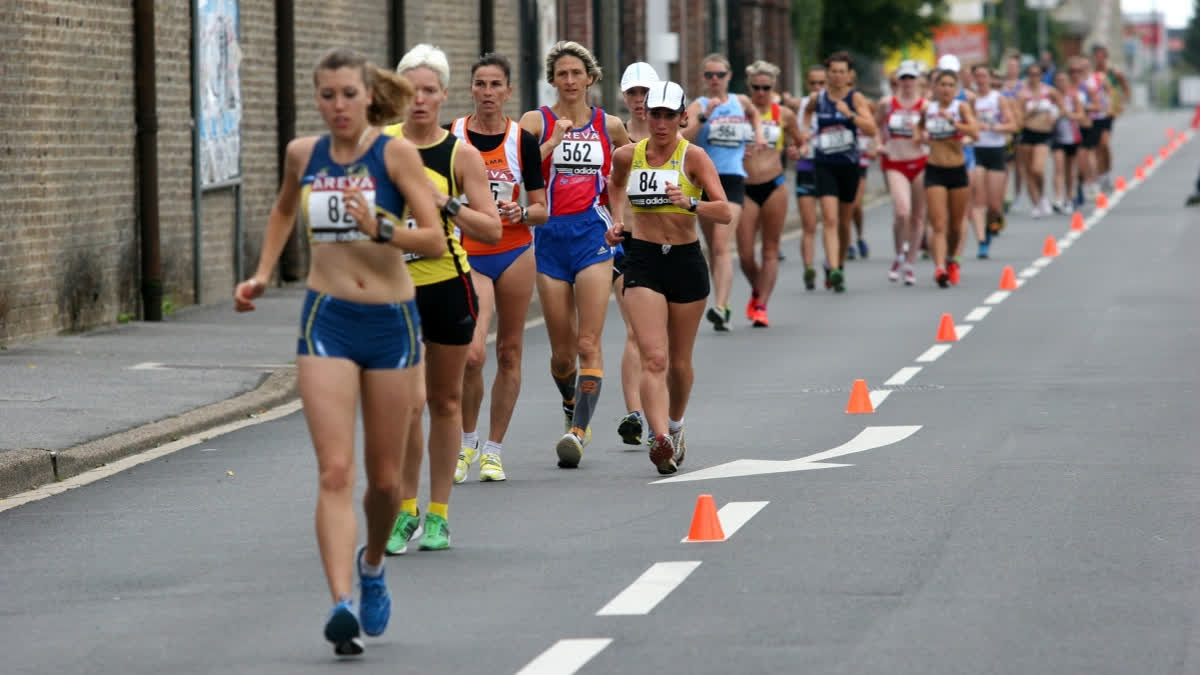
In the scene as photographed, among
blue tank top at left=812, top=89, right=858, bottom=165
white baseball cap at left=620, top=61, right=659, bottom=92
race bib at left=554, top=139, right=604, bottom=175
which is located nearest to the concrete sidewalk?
race bib at left=554, top=139, right=604, bottom=175

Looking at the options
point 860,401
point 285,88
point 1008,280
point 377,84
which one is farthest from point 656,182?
point 285,88

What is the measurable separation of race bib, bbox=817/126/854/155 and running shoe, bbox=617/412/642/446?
31.3ft

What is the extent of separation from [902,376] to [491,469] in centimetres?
A: 505

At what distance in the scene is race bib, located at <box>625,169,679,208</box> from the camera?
36.2ft

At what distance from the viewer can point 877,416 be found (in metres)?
13.2

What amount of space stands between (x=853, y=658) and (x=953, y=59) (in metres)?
16.4

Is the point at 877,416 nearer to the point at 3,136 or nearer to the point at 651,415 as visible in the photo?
the point at 651,415

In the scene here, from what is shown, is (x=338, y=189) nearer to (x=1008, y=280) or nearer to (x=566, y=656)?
(x=566, y=656)

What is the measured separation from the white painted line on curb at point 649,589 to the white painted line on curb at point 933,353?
790 cm

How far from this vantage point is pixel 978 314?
1977cm

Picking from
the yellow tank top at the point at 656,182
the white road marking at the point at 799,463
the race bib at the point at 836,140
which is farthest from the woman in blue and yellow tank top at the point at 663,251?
the race bib at the point at 836,140

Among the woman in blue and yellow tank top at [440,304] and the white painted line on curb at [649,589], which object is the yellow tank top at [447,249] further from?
the white painted line on curb at [649,589]

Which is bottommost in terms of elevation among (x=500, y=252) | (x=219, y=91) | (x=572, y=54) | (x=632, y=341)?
(x=632, y=341)

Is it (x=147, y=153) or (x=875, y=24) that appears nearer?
(x=147, y=153)
